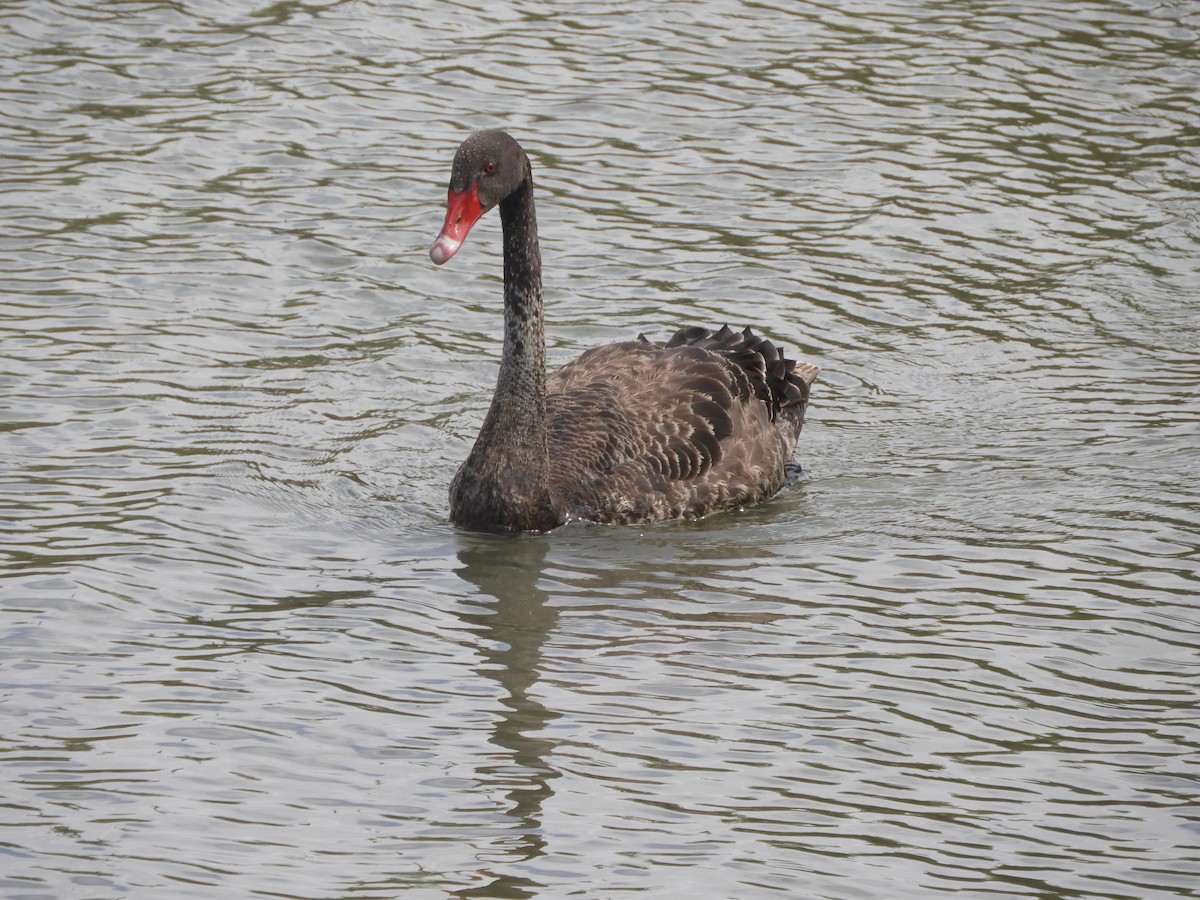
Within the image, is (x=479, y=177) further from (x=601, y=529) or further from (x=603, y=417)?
(x=601, y=529)

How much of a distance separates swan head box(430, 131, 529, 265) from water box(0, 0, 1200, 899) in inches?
71.6

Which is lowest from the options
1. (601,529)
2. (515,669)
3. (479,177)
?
(515,669)

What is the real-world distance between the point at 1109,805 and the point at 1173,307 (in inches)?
274

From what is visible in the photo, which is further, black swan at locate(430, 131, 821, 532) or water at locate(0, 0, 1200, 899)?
black swan at locate(430, 131, 821, 532)

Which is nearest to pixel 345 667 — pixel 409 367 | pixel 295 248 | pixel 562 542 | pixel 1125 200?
pixel 562 542

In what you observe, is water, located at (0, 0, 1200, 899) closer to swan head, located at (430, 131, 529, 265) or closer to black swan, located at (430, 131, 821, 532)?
black swan, located at (430, 131, 821, 532)

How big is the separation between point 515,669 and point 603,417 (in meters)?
2.72

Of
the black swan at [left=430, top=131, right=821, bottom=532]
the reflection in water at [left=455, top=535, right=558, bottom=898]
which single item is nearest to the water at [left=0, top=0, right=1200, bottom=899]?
the reflection in water at [left=455, top=535, right=558, bottom=898]

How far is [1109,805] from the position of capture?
7.08 meters

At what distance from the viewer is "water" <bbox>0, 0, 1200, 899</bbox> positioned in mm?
6980

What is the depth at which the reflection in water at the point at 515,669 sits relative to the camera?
682cm

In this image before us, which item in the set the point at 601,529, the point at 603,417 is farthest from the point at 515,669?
the point at 603,417

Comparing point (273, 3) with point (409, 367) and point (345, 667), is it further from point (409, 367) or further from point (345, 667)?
point (345, 667)

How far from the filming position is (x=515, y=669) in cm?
830
